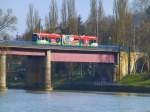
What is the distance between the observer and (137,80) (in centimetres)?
13175

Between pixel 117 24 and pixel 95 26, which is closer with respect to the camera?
pixel 117 24

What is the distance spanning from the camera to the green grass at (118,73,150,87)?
12582cm

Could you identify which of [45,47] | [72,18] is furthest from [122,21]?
[45,47]

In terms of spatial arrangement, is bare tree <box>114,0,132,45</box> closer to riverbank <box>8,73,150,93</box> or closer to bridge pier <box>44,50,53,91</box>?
riverbank <box>8,73,150,93</box>

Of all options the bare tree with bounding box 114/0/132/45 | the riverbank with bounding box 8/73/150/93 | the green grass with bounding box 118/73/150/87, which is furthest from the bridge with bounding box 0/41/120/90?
the riverbank with bounding box 8/73/150/93

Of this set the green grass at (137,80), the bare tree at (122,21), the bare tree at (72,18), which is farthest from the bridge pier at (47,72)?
the bare tree at (72,18)

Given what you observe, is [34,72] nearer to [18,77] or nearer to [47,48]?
[47,48]

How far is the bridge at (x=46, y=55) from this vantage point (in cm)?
12114

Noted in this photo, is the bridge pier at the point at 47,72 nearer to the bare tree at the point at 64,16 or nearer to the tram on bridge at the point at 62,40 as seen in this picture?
the tram on bridge at the point at 62,40

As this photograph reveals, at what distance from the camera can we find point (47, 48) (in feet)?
416

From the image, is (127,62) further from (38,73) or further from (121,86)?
(121,86)

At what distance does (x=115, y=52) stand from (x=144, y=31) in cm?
723

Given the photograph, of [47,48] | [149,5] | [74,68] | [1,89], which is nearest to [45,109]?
[1,89]

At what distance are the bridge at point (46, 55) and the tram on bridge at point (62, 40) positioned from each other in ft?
9.84
